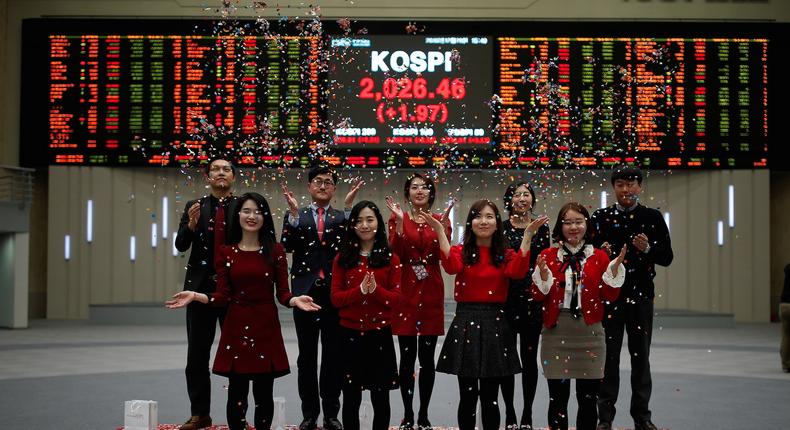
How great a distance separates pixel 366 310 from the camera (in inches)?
207

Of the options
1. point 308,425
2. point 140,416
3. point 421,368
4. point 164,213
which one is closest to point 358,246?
point 421,368

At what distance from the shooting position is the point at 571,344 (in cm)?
522

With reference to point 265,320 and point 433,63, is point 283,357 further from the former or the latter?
point 433,63

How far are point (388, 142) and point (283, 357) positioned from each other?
8453 mm

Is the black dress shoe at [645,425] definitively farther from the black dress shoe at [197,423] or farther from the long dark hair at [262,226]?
the black dress shoe at [197,423]

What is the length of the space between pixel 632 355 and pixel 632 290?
425mm

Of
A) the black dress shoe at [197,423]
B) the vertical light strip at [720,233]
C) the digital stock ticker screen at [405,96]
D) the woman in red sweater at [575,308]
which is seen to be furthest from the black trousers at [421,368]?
the vertical light strip at [720,233]

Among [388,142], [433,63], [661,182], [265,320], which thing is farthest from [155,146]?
[265,320]

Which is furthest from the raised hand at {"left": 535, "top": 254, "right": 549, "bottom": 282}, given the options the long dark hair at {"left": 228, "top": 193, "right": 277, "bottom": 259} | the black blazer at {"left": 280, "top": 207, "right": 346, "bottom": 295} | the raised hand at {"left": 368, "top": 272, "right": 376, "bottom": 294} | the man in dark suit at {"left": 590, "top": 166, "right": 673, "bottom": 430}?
the long dark hair at {"left": 228, "top": 193, "right": 277, "bottom": 259}

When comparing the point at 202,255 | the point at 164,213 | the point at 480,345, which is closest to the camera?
the point at 480,345

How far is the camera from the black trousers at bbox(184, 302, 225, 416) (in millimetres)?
5781

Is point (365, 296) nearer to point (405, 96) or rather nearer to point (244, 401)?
point (244, 401)

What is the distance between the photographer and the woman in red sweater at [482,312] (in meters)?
5.12

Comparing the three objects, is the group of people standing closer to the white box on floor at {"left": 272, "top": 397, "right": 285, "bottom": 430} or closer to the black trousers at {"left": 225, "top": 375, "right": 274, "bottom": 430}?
the black trousers at {"left": 225, "top": 375, "right": 274, "bottom": 430}
